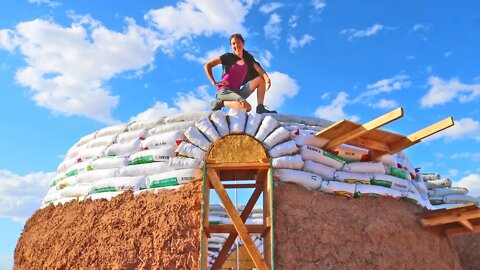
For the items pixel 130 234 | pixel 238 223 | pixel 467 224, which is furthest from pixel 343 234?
pixel 130 234

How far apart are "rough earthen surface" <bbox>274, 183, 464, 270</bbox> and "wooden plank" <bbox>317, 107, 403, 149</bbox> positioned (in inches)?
29.2

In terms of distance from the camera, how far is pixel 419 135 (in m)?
6.27

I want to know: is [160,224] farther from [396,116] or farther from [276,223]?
[396,116]

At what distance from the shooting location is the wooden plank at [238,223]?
211 inches

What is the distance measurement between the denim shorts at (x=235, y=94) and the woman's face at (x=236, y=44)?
1.72 feet

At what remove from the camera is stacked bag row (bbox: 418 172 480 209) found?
35.0ft

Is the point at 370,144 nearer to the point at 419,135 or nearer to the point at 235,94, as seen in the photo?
the point at 419,135

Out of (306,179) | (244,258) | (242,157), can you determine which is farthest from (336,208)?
(244,258)

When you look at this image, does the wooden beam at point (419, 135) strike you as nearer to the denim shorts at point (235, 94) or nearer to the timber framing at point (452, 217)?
the timber framing at point (452, 217)

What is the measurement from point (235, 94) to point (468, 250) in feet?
21.2

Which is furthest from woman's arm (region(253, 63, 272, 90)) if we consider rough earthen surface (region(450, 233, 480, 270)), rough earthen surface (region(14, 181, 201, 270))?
rough earthen surface (region(450, 233, 480, 270))

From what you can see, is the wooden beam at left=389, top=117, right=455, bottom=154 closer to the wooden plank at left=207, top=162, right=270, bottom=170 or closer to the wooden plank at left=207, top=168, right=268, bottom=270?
the wooden plank at left=207, top=162, right=270, bottom=170

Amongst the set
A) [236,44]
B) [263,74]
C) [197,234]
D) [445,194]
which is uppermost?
[236,44]

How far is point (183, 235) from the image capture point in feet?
17.9
